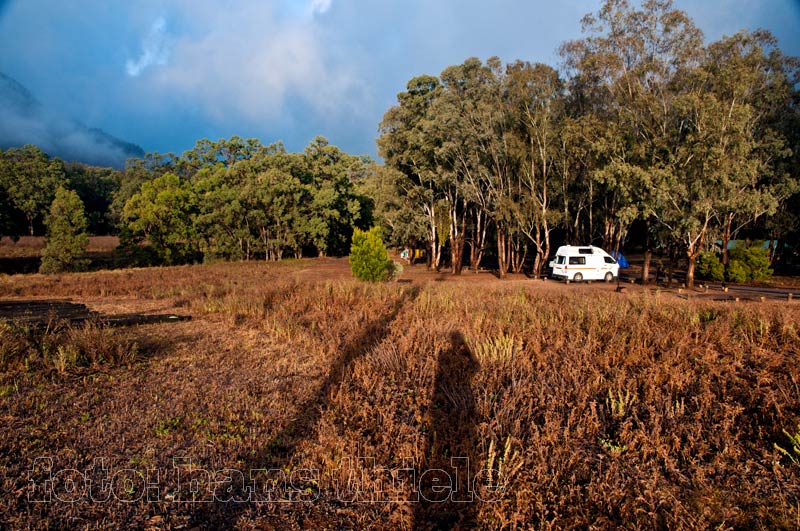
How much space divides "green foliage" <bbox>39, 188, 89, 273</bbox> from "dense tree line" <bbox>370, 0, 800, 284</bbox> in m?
26.2

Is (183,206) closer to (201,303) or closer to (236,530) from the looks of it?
(201,303)

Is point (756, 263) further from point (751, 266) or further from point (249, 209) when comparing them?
point (249, 209)

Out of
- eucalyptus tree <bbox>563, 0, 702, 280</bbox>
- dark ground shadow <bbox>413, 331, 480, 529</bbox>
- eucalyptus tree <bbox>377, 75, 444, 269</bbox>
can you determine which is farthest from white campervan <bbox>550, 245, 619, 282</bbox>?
dark ground shadow <bbox>413, 331, 480, 529</bbox>

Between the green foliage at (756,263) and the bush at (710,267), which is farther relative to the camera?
the bush at (710,267)

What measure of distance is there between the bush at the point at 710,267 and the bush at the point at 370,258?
1907 centimetres

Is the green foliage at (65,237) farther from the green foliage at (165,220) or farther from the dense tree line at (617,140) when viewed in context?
the dense tree line at (617,140)

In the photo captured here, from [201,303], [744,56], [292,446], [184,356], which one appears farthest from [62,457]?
[744,56]

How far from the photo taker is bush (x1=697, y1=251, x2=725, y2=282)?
23594 mm

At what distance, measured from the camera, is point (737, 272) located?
22.9 m
